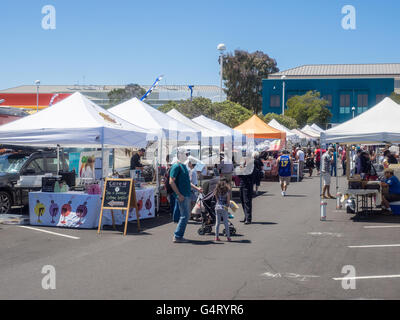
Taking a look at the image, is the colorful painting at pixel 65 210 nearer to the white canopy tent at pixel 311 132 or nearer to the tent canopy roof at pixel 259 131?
the tent canopy roof at pixel 259 131

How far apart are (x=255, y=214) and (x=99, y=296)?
887cm

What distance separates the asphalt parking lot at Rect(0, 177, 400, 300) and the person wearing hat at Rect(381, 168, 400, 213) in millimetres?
1742

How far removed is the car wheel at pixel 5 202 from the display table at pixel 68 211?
1.78 meters

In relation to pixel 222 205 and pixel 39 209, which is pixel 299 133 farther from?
pixel 222 205

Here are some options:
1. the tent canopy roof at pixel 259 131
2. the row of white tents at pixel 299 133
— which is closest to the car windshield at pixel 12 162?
the tent canopy roof at pixel 259 131

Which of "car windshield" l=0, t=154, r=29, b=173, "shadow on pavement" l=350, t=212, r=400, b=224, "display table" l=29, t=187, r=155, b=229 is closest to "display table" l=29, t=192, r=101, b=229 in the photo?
"display table" l=29, t=187, r=155, b=229

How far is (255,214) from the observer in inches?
585

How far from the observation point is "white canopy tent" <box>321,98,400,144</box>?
47.6 ft

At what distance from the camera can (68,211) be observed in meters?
12.4

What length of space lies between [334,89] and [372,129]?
63.9m

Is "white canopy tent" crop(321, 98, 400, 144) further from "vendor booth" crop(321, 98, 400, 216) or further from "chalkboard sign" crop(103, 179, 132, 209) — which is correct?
"chalkboard sign" crop(103, 179, 132, 209)

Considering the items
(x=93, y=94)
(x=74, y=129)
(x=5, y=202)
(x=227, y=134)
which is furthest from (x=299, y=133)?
(x=93, y=94)

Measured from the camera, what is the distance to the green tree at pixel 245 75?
76250 millimetres
